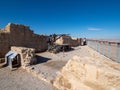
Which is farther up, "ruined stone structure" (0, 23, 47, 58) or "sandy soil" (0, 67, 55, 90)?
"ruined stone structure" (0, 23, 47, 58)

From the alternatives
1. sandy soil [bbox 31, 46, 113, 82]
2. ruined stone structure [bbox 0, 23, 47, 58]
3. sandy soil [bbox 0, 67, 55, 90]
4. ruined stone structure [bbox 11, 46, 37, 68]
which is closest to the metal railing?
sandy soil [bbox 31, 46, 113, 82]

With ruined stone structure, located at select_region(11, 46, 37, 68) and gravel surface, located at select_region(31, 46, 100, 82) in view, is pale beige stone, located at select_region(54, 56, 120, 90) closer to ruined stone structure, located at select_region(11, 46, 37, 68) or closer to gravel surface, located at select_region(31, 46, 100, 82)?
gravel surface, located at select_region(31, 46, 100, 82)

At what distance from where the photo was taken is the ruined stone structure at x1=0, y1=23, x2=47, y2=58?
1008 centimetres

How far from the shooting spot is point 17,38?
1116 cm

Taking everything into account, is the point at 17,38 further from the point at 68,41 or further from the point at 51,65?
the point at 68,41

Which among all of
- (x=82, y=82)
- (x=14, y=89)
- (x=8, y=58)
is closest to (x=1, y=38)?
(x=8, y=58)

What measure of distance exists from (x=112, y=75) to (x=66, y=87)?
195 cm

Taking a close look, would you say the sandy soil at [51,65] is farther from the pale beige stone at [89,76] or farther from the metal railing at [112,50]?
the pale beige stone at [89,76]

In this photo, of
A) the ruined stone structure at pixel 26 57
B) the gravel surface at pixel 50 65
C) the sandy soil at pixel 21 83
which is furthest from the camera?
the ruined stone structure at pixel 26 57

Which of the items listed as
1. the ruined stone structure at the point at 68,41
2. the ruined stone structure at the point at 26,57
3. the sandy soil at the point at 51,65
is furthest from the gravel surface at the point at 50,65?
the ruined stone structure at the point at 68,41

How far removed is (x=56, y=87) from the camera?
4691 mm

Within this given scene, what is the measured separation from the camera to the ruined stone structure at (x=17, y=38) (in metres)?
10.1

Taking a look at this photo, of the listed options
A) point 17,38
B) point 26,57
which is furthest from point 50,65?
point 17,38

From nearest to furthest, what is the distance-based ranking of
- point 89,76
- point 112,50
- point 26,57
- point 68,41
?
point 89,76 → point 112,50 → point 26,57 → point 68,41
